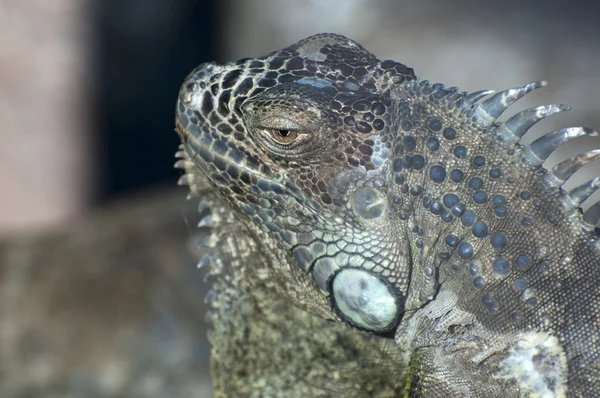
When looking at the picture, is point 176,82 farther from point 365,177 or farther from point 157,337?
point 365,177

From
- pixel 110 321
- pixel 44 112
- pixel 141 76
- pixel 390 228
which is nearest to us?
pixel 390 228

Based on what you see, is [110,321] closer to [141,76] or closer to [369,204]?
[141,76]

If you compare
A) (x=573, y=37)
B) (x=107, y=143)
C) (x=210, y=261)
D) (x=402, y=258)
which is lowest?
(x=107, y=143)

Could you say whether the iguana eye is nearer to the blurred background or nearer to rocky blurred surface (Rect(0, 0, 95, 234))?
the blurred background

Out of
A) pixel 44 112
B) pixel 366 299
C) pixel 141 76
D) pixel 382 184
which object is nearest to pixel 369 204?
pixel 382 184

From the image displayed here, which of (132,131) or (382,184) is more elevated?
(382,184)

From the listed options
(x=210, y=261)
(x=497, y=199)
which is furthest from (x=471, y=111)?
(x=210, y=261)

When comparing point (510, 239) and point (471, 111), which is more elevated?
point (471, 111)
